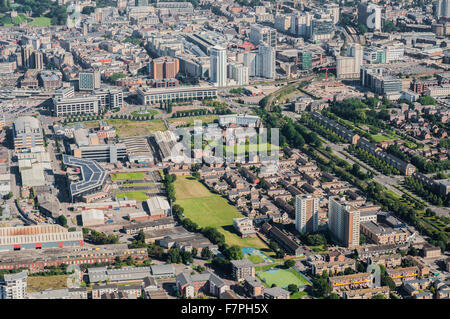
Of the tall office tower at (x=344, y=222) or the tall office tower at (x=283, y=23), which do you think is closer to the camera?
the tall office tower at (x=344, y=222)

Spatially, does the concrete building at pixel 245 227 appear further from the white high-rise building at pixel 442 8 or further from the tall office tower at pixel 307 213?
the white high-rise building at pixel 442 8

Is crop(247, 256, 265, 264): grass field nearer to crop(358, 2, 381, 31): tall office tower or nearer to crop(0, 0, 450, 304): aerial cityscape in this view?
crop(0, 0, 450, 304): aerial cityscape

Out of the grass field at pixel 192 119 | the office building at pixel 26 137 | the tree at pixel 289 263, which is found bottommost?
the tree at pixel 289 263

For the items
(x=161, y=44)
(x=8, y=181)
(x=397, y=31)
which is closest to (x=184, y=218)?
(x=8, y=181)

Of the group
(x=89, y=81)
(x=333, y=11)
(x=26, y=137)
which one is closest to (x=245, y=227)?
(x=26, y=137)

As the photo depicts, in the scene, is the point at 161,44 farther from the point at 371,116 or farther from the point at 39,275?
the point at 39,275

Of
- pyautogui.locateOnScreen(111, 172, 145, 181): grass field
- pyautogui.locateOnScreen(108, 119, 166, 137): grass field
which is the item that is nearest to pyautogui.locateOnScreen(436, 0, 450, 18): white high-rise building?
pyautogui.locateOnScreen(108, 119, 166, 137): grass field

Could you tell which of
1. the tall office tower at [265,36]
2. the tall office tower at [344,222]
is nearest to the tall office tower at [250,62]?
the tall office tower at [265,36]
